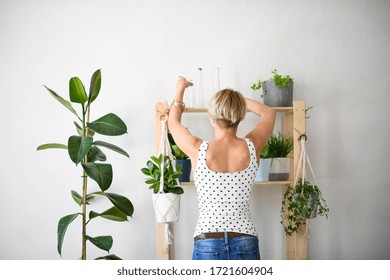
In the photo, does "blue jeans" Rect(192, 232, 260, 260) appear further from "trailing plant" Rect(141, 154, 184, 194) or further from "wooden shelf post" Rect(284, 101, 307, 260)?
"wooden shelf post" Rect(284, 101, 307, 260)

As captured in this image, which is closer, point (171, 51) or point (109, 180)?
point (109, 180)

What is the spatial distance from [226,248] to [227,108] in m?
0.59

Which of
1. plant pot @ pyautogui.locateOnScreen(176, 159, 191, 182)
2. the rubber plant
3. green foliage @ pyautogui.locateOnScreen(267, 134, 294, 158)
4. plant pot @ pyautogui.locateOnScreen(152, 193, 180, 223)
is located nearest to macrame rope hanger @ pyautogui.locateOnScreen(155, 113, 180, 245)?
plant pot @ pyautogui.locateOnScreen(152, 193, 180, 223)

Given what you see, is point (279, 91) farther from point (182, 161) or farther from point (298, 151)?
point (182, 161)

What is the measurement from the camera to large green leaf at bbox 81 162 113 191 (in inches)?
99.5

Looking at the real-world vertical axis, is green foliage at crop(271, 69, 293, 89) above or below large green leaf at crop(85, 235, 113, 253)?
above

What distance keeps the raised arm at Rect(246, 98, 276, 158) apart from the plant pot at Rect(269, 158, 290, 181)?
729 mm

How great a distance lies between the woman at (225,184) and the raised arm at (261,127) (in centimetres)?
7

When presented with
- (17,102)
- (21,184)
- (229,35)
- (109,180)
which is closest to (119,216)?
(109,180)

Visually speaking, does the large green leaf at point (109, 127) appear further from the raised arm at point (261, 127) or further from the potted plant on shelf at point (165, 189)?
the raised arm at point (261, 127)

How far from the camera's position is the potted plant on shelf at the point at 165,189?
271 cm

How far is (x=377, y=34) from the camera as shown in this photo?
329 cm

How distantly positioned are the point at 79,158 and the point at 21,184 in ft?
3.09
